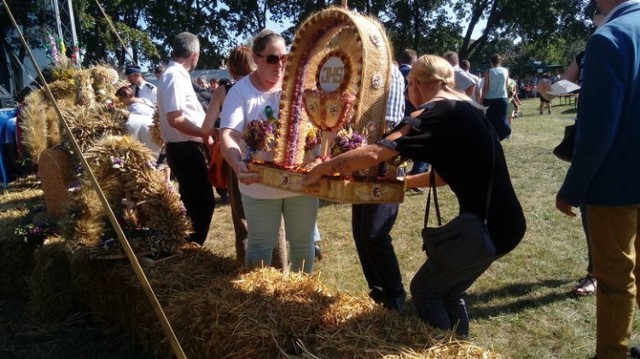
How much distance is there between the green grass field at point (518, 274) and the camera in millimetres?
3053

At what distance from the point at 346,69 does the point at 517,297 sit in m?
2.23

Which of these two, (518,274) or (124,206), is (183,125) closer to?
(124,206)

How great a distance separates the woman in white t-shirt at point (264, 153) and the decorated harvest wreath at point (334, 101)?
21cm

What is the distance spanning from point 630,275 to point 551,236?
104 inches

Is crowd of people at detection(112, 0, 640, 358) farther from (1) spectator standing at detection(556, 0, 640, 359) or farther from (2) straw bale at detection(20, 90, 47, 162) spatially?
(2) straw bale at detection(20, 90, 47, 162)

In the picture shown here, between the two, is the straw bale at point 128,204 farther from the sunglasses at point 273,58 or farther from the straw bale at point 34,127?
the straw bale at point 34,127

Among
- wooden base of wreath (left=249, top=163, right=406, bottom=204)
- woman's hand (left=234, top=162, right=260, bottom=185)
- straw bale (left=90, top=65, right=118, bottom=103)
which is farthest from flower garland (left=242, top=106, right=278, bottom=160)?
straw bale (left=90, top=65, right=118, bottom=103)

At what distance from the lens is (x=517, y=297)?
3615 millimetres

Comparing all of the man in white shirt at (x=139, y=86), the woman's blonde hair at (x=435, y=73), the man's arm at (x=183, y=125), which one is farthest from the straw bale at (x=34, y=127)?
the woman's blonde hair at (x=435, y=73)

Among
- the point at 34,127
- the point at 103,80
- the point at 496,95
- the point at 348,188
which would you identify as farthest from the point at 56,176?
the point at 496,95

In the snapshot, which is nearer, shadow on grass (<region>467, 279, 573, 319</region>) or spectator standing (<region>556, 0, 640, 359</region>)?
spectator standing (<region>556, 0, 640, 359</region>)

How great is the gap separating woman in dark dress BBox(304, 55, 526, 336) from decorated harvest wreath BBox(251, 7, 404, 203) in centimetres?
15

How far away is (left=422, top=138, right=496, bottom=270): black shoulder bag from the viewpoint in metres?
2.15

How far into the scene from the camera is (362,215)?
10.5 ft
